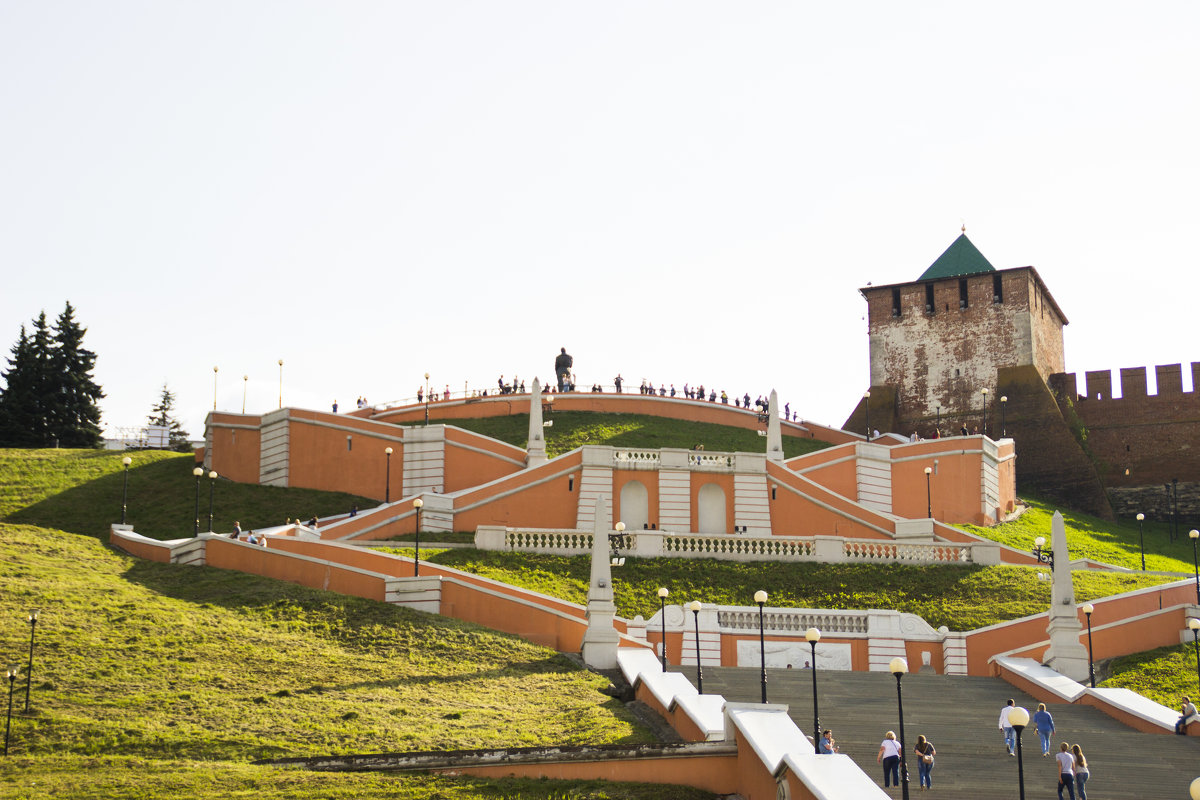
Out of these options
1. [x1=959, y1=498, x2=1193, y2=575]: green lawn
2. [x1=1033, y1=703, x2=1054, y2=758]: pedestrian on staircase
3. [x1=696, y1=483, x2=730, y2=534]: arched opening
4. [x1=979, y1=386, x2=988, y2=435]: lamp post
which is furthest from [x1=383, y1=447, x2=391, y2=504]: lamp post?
[x1=979, y1=386, x2=988, y2=435]: lamp post

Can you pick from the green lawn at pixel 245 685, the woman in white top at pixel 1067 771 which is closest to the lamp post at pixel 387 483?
the green lawn at pixel 245 685

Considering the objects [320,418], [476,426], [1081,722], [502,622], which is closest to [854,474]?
[476,426]

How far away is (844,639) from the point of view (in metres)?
29.7

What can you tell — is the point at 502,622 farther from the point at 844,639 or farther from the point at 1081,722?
the point at 1081,722

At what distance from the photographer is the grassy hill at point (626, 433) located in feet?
166

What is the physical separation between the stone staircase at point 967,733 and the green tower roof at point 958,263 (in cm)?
4283

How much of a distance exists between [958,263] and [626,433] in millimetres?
24268

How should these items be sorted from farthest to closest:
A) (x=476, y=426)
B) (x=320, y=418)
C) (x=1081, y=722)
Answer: (x=476, y=426)
(x=320, y=418)
(x=1081, y=722)

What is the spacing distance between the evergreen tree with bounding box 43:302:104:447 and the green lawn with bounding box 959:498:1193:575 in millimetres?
36321

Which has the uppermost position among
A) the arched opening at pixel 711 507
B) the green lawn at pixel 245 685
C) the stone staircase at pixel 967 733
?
the arched opening at pixel 711 507

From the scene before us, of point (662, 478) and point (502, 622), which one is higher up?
point (662, 478)

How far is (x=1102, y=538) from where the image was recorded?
52.8 metres

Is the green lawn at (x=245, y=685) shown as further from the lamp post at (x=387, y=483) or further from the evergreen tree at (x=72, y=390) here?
the evergreen tree at (x=72, y=390)

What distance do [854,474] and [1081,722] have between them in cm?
2504
